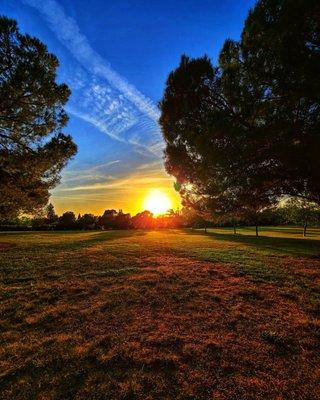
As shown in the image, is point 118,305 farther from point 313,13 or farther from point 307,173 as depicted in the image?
point 313,13

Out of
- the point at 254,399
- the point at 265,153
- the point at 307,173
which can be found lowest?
the point at 254,399

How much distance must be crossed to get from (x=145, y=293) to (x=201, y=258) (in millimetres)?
7450

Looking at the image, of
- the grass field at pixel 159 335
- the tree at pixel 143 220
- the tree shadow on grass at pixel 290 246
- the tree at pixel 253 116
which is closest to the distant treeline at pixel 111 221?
the tree at pixel 143 220

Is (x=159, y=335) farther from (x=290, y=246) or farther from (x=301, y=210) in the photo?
(x=301, y=210)

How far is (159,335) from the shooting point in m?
5.79

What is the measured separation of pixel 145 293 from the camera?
863 cm

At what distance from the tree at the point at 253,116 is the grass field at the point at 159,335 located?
460cm

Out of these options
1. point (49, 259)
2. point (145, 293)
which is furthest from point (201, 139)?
point (49, 259)

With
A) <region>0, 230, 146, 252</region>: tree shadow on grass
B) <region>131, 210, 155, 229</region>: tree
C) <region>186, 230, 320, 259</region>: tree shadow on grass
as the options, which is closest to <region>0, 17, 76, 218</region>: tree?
<region>0, 230, 146, 252</region>: tree shadow on grass

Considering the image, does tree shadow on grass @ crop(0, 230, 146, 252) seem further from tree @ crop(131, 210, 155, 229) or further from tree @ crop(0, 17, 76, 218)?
tree @ crop(131, 210, 155, 229)

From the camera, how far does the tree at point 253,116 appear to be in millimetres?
9094

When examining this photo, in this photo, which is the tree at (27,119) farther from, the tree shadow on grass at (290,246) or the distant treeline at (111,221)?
the distant treeline at (111,221)

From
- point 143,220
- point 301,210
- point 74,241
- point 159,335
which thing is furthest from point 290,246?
point 143,220

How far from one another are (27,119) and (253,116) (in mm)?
12242
